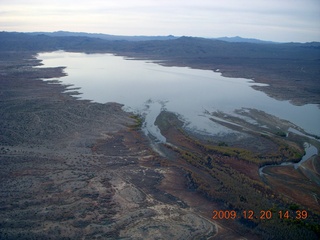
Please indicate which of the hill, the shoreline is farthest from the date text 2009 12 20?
the hill

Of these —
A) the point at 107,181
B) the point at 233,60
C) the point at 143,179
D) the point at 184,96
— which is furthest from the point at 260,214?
the point at 233,60

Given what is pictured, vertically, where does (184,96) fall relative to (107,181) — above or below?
above

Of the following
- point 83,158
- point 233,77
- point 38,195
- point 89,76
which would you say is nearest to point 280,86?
point 233,77

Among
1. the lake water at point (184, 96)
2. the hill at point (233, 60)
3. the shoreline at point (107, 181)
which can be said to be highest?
the hill at point (233, 60)

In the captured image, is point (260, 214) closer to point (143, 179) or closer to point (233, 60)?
point (143, 179)

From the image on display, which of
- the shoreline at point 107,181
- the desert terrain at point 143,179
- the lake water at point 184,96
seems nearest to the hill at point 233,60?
the lake water at point 184,96

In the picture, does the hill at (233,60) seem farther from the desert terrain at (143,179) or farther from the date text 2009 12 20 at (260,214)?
the date text 2009 12 20 at (260,214)

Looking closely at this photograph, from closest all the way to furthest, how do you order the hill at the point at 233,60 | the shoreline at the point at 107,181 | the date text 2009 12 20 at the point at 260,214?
1. the shoreline at the point at 107,181
2. the date text 2009 12 20 at the point at 260,214
3. the hill at the point at 233,60

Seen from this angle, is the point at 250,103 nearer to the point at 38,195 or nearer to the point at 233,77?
the point at 233,77

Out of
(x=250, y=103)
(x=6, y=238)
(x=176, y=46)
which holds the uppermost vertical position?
(x=176, y=46)
